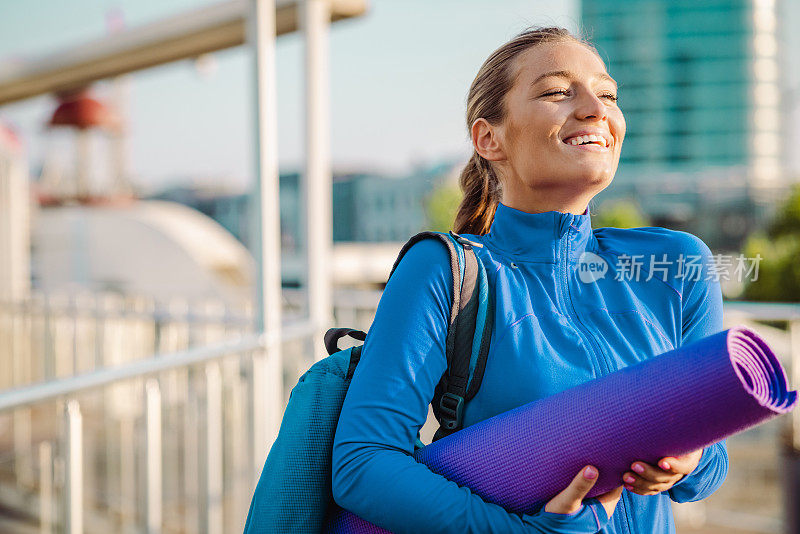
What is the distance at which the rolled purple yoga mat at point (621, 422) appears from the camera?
2.36 ft

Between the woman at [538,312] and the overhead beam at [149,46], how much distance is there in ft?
7.75

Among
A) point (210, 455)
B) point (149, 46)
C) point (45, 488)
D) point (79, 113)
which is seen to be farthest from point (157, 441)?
point (79, 113)

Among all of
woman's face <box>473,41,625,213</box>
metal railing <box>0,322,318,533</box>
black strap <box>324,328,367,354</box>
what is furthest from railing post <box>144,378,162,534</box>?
woman's face <box>473,41,625,213</box>

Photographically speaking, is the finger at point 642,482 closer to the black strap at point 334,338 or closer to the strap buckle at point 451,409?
the strap buckle at point 451,409

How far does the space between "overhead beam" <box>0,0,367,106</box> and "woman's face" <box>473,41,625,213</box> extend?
235cm

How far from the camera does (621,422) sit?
76 centimetres

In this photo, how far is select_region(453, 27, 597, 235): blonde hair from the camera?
99 centimetres

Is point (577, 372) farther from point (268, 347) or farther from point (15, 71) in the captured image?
point (15, 71)

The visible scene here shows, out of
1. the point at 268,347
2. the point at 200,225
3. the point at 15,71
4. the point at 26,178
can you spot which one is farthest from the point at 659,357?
the point at 200,225

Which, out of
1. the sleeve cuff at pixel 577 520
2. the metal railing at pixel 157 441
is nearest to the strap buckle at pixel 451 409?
the sleeve cuff at pixel 577 520

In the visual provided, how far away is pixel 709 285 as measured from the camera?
104 centimetres

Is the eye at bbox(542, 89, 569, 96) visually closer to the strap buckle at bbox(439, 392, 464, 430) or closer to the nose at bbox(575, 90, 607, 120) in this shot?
the nose at bbox(575, 90, 607, 120)

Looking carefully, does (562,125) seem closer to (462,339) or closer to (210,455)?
(462,339)

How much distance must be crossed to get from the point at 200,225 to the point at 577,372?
10722 millimetres
